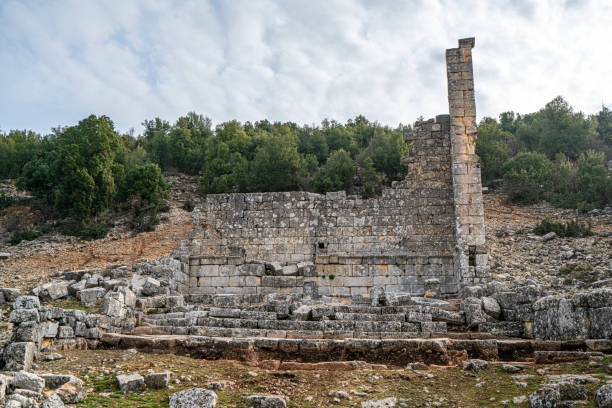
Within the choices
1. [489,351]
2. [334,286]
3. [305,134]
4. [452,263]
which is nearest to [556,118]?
[305,134]

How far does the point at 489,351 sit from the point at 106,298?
7260 mm

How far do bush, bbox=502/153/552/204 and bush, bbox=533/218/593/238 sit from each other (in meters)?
5.06

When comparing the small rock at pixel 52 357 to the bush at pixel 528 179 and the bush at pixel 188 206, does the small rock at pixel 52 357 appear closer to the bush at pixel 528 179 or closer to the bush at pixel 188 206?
the bush at pixel 188 206

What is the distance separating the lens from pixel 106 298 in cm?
1041

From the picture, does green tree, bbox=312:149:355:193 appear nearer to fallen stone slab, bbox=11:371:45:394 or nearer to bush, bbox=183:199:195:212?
bush, bbox=183:199:195:212

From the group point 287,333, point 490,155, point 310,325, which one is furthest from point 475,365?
point 490,155

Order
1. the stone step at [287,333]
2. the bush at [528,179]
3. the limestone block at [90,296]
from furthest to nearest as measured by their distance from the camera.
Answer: the bush at [528,179] → the limestone block at [90,296] → the stone step at [287,333]

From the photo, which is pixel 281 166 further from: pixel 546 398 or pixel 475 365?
pixel 546 398

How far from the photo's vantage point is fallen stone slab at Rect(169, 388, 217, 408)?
5949 millimetres

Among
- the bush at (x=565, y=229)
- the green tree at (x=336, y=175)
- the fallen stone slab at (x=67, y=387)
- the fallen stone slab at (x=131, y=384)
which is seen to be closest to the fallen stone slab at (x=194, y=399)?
the fallen stone slab at (x=131, y=384)

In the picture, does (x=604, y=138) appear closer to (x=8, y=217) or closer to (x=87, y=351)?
(x=87, y=351)

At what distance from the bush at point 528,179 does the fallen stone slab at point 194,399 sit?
866 inches

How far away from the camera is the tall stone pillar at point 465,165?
1439 cm

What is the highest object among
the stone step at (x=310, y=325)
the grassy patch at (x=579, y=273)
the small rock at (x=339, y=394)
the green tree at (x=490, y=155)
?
the green tree at (x=490, y=155)
